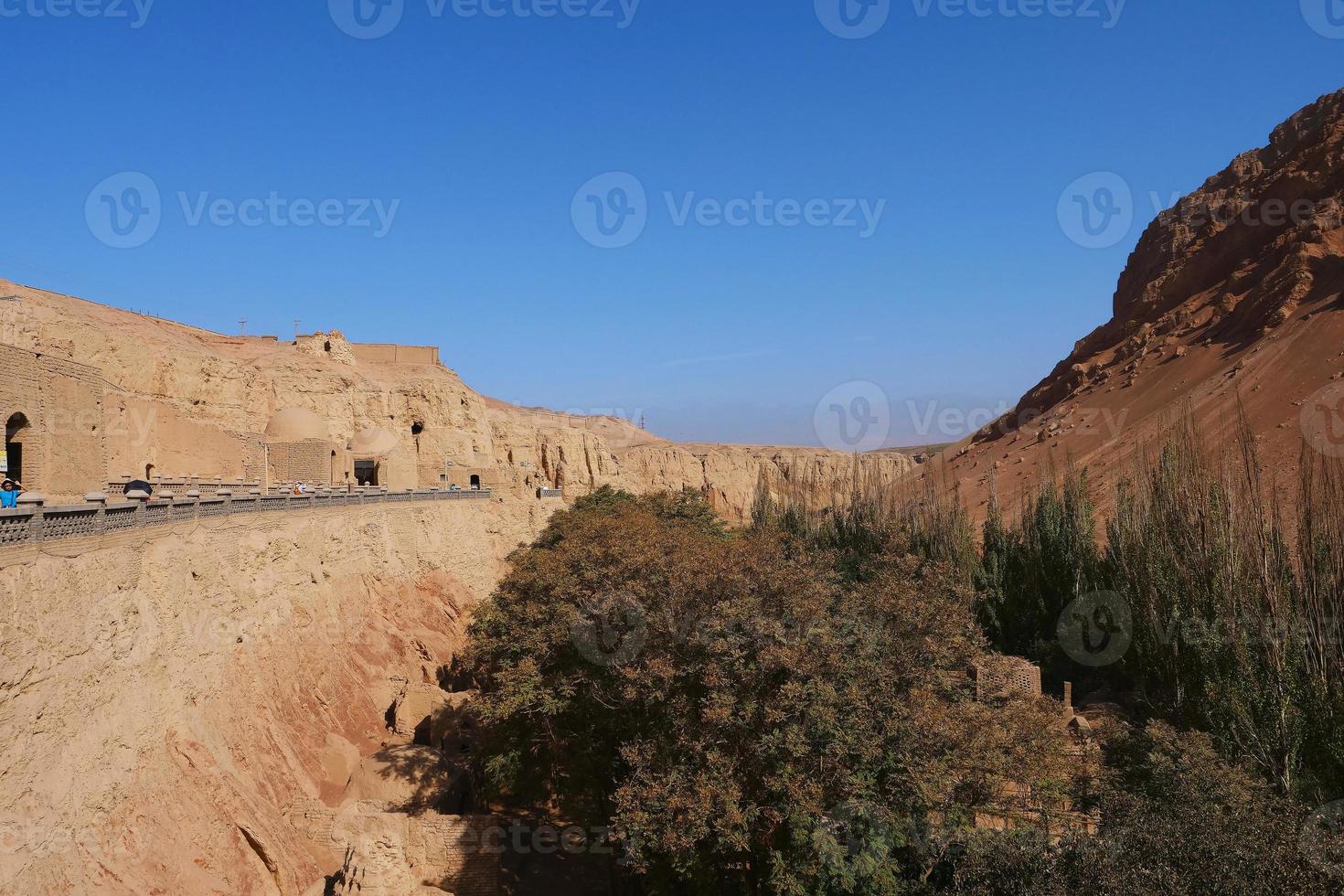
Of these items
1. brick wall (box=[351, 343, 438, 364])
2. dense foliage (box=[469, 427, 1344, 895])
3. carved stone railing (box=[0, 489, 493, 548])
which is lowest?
dense foliage (box=[469, 427, 1344, 895])

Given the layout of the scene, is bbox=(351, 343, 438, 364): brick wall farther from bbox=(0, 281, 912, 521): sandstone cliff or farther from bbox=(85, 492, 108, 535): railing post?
bbox=(85, 492, 108, 535): railing post

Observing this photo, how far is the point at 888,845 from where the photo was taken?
959cm

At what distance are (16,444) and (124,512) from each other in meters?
5.15

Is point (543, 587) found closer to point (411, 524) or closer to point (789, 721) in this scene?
point (789, 721)

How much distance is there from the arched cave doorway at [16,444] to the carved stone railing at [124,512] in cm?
273

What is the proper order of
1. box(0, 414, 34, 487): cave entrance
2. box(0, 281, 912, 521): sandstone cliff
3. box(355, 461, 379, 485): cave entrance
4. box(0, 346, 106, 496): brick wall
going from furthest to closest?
1. box(355, 461, 379, 485): cave entrance
2. box(0, 281, 912, 521): sandstone cliff
3. box(0, 414, 34, 487): cave entrance
4. box(0, 346, 106, 496): brick wall

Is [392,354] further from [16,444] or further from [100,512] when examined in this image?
[100,512]

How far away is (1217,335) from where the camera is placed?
159ft

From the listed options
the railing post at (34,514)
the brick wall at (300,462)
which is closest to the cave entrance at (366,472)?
the brick wall at (300,462)

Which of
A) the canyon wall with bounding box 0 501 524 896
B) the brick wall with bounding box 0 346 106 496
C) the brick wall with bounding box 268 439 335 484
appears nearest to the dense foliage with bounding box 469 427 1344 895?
the canyon wall with bounding box 0 501 524 896

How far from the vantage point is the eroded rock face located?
127 ft

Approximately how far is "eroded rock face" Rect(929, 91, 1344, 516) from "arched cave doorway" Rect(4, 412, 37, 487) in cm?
3055

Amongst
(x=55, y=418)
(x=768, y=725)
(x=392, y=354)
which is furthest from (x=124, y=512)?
(x=392, y=354)

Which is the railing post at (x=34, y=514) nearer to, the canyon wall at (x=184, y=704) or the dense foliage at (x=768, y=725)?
the canyon wall at (x=184, y=704)
